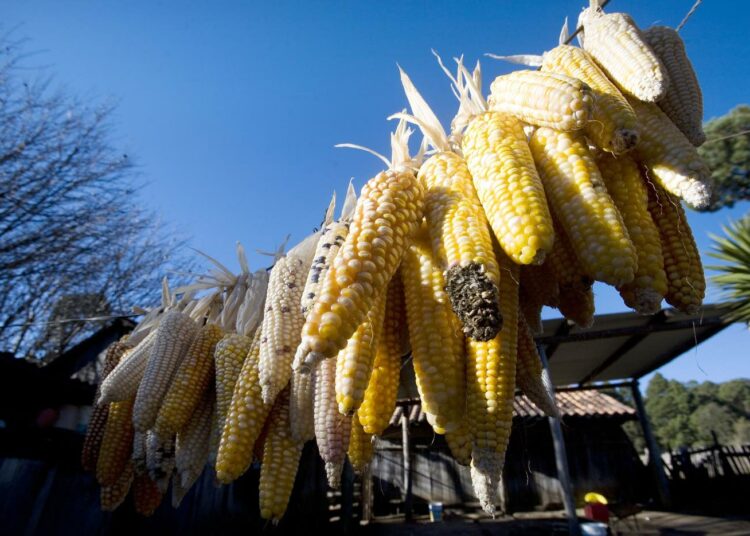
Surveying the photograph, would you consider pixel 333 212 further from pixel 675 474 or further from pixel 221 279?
pixel 675 474

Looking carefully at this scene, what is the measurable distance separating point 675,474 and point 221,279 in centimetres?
2288

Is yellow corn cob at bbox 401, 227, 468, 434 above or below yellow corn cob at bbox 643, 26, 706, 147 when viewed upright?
below

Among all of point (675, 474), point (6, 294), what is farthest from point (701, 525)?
point (6, 294)

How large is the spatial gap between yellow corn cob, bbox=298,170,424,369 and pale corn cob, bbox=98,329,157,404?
69.9 inches

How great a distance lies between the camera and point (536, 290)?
1.30 meters

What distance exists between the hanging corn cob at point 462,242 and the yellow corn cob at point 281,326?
775mm

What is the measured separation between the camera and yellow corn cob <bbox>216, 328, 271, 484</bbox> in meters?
1.41

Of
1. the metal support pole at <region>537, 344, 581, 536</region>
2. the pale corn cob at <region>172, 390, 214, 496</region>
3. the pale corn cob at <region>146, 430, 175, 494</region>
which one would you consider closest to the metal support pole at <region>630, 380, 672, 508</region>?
the metal support pole at <region>537, 344, 581, 536</region>

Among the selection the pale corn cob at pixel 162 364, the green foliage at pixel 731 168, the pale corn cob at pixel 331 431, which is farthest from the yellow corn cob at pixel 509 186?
the green foliage at pixel 731 168

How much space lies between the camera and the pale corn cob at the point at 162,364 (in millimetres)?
1859

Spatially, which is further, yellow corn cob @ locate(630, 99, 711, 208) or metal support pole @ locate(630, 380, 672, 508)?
metal support pole @ locate(630, 380, 672, 508)

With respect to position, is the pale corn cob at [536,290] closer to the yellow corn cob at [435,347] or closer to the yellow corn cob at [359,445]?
the yellow corn cob at [435,347]

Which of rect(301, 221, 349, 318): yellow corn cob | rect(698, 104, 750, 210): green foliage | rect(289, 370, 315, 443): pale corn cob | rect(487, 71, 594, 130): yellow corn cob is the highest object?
rect(698, 104, 750, 210): green foliage

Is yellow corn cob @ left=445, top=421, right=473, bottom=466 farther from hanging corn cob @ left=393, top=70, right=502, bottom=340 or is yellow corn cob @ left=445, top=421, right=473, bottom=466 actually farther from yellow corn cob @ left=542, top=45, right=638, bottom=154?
yellow corn cob @ left=542, top=45, right=638, bottom=154
